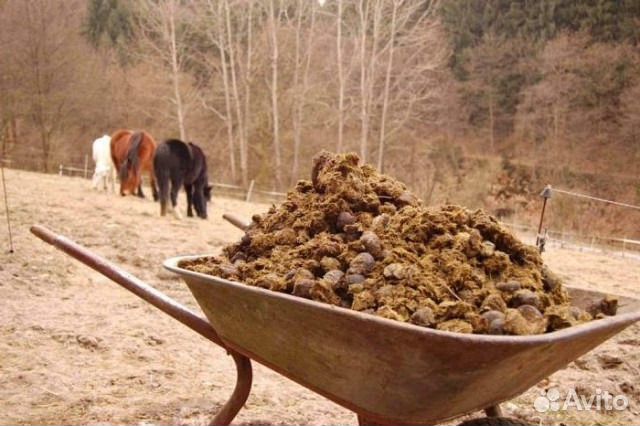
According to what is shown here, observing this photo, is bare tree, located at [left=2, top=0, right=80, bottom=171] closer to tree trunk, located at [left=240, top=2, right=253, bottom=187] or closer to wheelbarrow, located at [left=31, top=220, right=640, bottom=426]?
tree trunk, located at [left=240, top=2, right=253, bottom=187]

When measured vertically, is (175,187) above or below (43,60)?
below

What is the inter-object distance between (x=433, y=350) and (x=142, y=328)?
2707mm

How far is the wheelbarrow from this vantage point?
1.23m

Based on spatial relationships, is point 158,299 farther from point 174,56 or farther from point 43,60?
point 174,56

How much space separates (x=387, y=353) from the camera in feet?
4.28

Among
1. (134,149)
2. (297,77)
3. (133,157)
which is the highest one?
(297,77)

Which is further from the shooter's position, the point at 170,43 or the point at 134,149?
the point at 170,43

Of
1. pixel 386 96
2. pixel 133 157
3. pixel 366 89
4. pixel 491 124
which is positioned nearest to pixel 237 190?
pixel 366 89

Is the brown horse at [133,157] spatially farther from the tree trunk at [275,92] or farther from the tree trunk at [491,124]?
the tree trunk at [491,124]

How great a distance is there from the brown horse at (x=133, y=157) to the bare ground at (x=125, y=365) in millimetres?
5049

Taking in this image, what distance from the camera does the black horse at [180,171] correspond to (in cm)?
830

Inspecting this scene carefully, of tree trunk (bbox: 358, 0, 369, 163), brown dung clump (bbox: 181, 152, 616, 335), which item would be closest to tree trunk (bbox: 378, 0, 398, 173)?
tree trunk (bbox: 358, 0, 369, 163)

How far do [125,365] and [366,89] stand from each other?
12.7 meters

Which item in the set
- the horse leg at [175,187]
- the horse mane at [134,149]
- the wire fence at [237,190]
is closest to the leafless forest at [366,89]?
the wire fence at [237,190]
